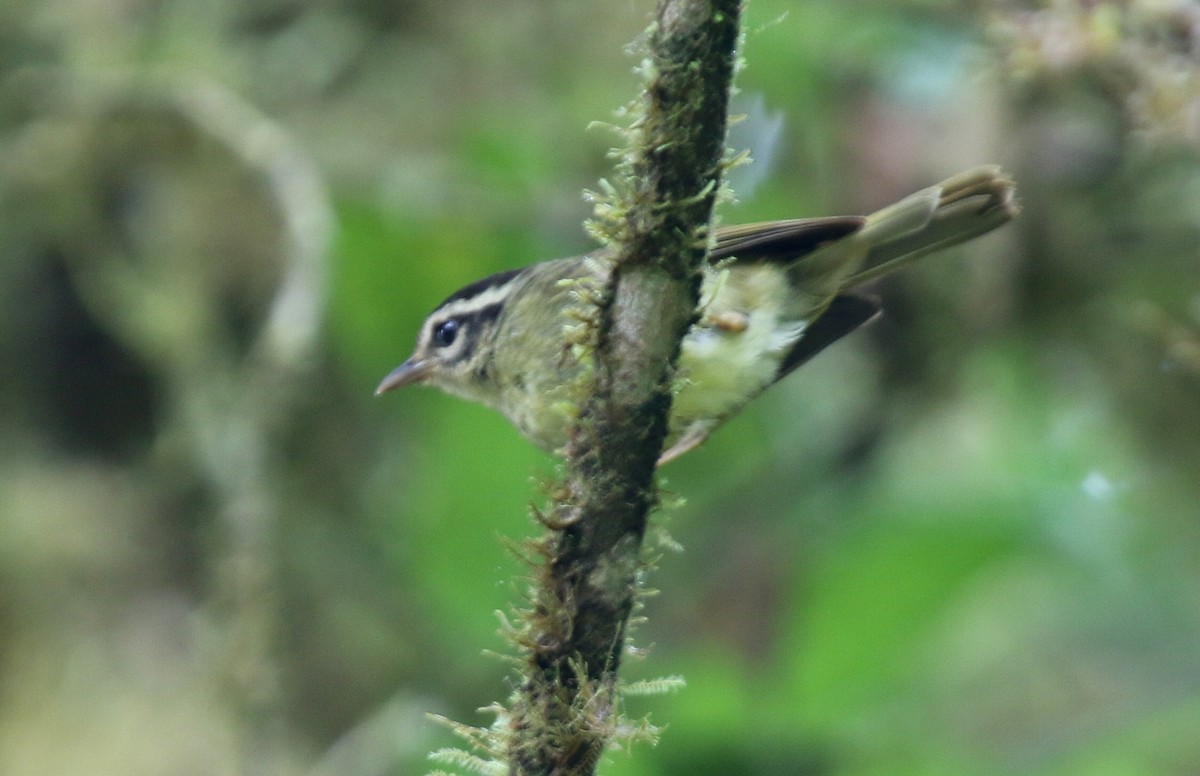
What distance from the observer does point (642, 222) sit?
164 cm

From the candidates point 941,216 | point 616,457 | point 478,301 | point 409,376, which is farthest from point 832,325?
point 616,457

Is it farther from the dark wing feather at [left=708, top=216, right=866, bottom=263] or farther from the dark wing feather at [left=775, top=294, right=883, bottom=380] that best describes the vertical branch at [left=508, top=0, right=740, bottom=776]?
the dark wing feather at [left=775, top=294, right=883, bottom=380]

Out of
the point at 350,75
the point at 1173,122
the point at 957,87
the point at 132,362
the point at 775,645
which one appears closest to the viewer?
the point at 1173,122

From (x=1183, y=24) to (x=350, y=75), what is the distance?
363cm

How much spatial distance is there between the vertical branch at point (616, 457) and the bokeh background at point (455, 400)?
256 centimetres

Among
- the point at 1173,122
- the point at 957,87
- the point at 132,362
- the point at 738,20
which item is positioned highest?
the point at 132,362

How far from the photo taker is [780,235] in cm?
307

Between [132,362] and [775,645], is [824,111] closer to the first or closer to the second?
[775,645]

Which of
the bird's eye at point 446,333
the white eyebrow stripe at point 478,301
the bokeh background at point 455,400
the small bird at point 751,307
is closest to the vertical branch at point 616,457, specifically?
the small bird at point 751,307

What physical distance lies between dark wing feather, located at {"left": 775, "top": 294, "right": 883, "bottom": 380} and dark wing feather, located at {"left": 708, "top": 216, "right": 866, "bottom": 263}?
0.93 feet

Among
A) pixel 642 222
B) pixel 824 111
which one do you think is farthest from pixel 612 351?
pixel 824 111

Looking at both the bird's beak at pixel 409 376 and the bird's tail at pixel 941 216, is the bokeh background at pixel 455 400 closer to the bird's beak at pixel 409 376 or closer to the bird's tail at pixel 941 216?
the bird's beak at pixel 409 376

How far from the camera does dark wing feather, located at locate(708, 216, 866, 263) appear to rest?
3.06m

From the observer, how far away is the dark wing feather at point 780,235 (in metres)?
3.06
